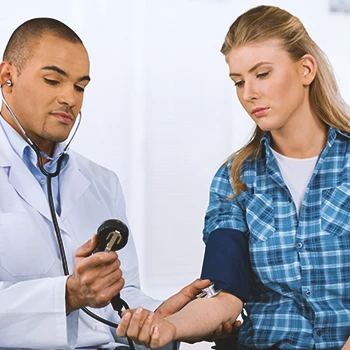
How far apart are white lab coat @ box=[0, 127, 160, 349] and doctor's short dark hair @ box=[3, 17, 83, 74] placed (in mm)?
205

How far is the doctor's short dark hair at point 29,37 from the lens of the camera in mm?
1755

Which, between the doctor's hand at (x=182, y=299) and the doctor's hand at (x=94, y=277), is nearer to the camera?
the doctor's hand at (x=94, y=277)

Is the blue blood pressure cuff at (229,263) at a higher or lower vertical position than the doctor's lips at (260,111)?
lower

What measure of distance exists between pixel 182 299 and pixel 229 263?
0.18 m

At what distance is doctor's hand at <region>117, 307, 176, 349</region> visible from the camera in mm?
1348

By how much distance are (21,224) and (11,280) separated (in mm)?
141

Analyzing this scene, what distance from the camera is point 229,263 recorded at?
155 cm

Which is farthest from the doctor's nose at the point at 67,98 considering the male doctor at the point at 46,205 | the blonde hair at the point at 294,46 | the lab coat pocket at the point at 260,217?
the lab coat pocket at the point at 260,217

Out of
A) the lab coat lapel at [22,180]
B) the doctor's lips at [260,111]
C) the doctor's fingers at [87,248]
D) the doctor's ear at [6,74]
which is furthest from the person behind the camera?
the doctor's ear at [6,74]

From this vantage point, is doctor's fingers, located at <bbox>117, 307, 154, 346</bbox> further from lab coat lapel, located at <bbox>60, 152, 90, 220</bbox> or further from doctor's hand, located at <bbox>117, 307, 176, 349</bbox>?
lab coat lapel, located at <bbox>60, 152, 90, 220</bbox>

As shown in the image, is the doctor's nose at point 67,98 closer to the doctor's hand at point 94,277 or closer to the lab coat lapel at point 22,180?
the lab coat lapel at point 22,180

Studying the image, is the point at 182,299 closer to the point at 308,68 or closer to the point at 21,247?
the point at 21,247

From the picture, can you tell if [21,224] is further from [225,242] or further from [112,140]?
[112,140]

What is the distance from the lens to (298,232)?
60.7 inches
